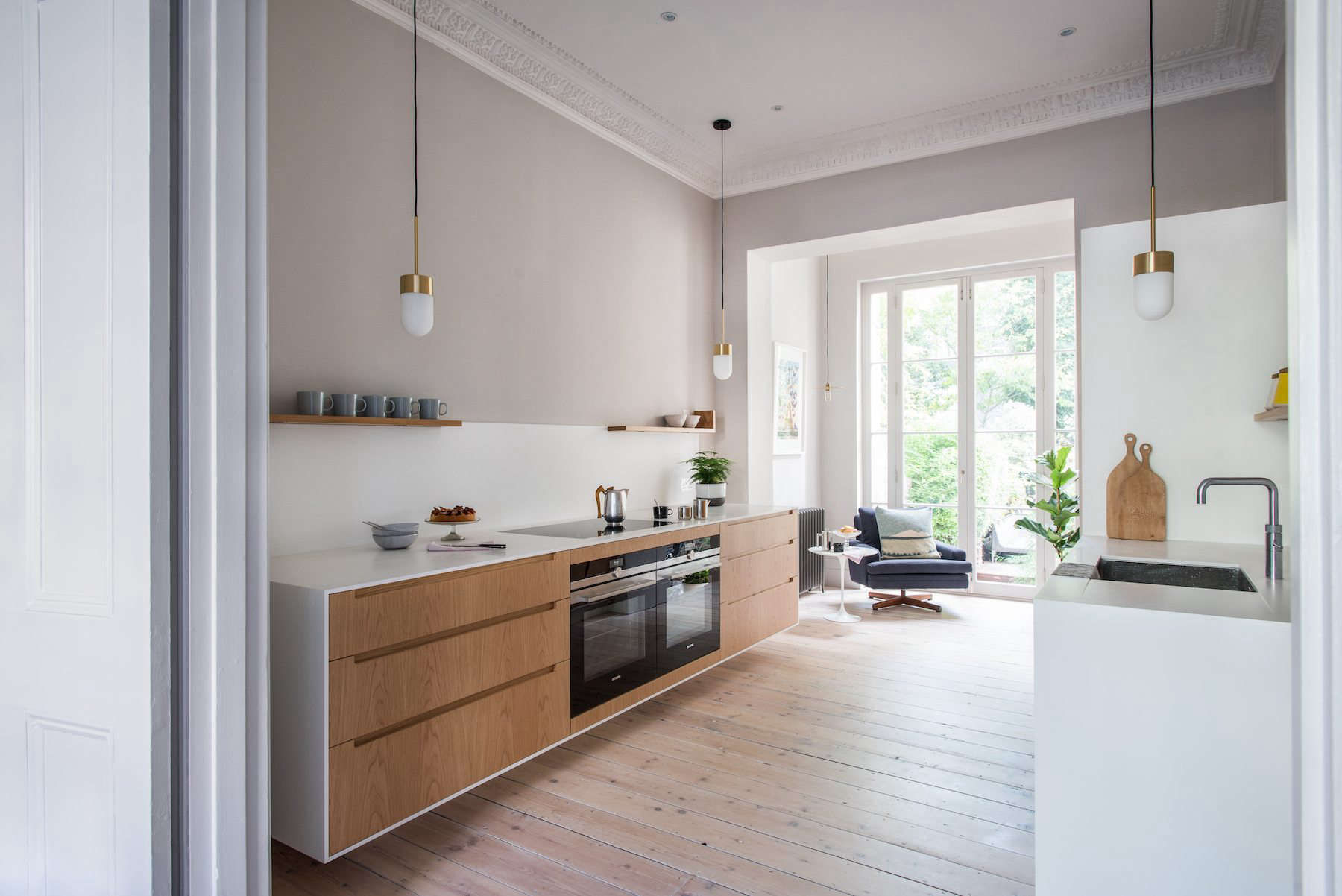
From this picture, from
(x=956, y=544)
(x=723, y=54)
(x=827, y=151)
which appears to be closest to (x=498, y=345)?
(x=723, y=54)

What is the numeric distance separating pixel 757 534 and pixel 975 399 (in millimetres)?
3041

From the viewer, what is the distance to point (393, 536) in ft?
9.20

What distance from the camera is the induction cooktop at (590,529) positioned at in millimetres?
3435

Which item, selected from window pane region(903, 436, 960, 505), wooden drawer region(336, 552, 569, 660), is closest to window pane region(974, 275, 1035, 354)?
window pane region(903, 436, 960, 505)

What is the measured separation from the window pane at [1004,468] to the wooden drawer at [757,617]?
2.42 meters

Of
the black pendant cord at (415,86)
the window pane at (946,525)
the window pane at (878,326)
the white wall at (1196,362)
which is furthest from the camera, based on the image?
the window pane at (878,326)

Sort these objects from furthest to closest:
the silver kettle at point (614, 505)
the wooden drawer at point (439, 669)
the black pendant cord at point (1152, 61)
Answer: the silver kettle at point (614, 505) → the black pendant cord at point (1152, 61) → the wooden drawer at point (439, 669)

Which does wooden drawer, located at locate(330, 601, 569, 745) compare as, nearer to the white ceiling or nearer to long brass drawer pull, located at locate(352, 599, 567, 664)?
long brass drawer pull, located at locate(352, 599, 567, 664)

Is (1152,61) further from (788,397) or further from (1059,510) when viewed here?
(788,397)

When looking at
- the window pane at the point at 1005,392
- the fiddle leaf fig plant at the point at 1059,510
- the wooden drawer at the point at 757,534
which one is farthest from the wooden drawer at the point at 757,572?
the window pane at the point at 1005,392

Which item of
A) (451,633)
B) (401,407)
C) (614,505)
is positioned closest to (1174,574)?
(614,505)

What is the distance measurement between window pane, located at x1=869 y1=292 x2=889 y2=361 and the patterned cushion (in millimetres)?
1600

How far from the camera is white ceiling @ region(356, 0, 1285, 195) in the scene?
3438 millimetres

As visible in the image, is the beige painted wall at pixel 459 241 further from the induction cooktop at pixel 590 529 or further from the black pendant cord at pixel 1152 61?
the black pendant cord at pixel 1152 61
